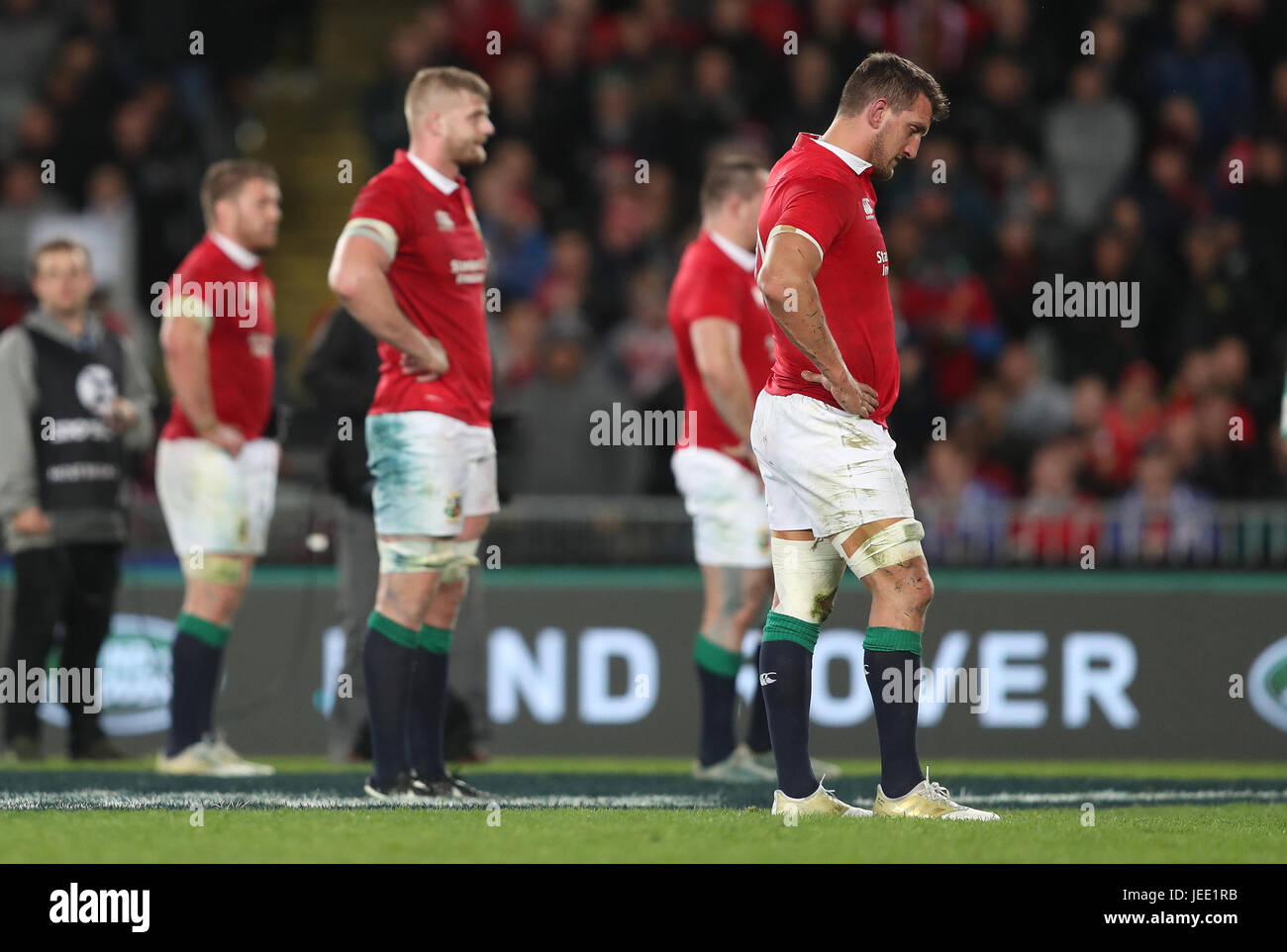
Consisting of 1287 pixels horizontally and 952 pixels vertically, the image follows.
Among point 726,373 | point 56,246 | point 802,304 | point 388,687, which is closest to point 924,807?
point 802,304

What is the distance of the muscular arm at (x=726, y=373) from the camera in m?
8.62

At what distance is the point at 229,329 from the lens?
30.8 ft

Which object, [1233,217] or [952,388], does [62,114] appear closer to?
[952,388]

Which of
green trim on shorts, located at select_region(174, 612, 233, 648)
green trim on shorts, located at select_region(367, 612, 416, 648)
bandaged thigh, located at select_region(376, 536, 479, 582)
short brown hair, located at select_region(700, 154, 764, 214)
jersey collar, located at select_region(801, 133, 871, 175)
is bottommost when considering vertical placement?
green trim on shorts, located at select_region(174, 612, 233, 648)

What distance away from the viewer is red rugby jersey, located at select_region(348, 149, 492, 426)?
7.16 metres

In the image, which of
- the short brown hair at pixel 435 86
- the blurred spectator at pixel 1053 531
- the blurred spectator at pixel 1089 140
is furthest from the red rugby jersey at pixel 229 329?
the blurred spectator at pixel 1089 140

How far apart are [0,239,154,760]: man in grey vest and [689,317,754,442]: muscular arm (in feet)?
10.2

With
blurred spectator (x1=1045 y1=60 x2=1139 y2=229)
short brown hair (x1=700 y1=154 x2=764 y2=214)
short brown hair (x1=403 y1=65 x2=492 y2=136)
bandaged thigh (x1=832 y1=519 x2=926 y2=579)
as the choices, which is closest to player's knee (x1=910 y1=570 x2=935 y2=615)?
bandaged thigh (x1=832 y1=519 x2=926 y2=579)

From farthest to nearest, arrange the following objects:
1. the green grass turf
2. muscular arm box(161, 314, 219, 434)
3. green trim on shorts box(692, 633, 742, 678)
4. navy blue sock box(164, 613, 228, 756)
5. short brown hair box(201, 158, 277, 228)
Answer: short brown hair box(201, 158, 277, 228)
muscular arm box(161, 314, 219, 434)
navy blue sock box(164, 613, 228, 756)
green trim on shorts box(692, 633, 742, 678)
the green grass turf

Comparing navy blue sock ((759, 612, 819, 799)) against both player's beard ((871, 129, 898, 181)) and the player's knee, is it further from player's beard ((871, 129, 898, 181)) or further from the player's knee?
player's beard ((871, 129, 898, 181))

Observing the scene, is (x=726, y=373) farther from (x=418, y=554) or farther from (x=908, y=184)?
(x=908, y=184)

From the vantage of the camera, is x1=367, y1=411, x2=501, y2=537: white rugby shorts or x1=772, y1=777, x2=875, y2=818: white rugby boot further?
x1=367, y1=411, x2=501, y2=537: white rugby shorts

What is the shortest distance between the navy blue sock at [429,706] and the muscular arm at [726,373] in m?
1.73

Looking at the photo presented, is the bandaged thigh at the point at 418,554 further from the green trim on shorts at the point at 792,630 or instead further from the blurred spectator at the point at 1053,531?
the blurred spectator at the point at 1053,531
